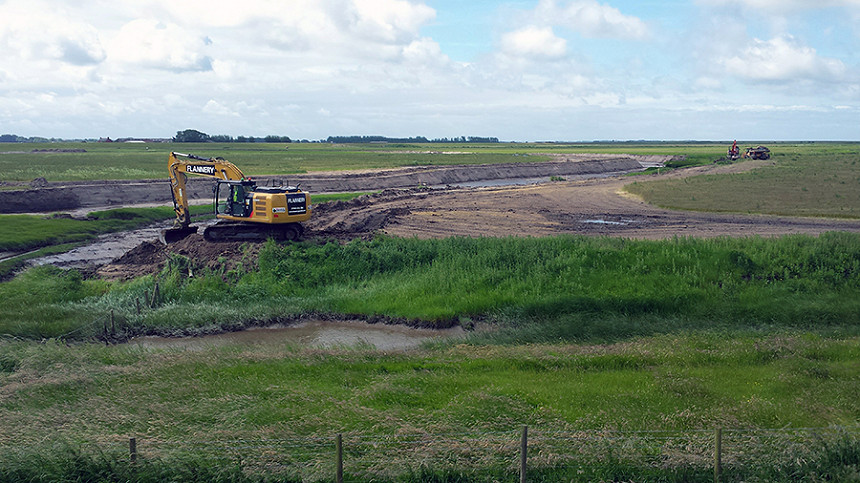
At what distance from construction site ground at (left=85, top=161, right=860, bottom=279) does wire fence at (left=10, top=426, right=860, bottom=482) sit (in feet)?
59.0

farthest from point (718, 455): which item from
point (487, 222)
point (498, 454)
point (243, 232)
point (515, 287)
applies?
point (487, 222)

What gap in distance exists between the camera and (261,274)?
84.9ft

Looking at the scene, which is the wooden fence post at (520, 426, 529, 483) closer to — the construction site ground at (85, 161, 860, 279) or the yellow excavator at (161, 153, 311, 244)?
the construction site ground at (85, 161, 860, 279)

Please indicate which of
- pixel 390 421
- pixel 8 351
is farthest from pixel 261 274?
pixel 390 421

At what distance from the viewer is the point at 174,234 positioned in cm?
3050

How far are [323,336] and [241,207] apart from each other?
10.4m

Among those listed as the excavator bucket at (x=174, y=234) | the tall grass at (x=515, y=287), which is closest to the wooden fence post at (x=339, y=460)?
the tall grass at (x=515, y=287)

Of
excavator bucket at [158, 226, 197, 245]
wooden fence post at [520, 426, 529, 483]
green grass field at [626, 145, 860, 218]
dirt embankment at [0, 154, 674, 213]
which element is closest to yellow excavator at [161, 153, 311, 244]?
excavator bucket at [158, 226, 197, 245]

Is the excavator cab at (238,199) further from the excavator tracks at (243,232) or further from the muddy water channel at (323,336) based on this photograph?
the muddy water channel at (323,336)

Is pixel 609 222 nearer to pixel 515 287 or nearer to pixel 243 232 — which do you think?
pixel 515 287

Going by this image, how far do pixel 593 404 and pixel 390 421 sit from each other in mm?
4034

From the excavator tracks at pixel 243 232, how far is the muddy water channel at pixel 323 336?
8483mm

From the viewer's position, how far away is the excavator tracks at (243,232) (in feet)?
97.1

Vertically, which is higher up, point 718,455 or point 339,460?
point 718,455
